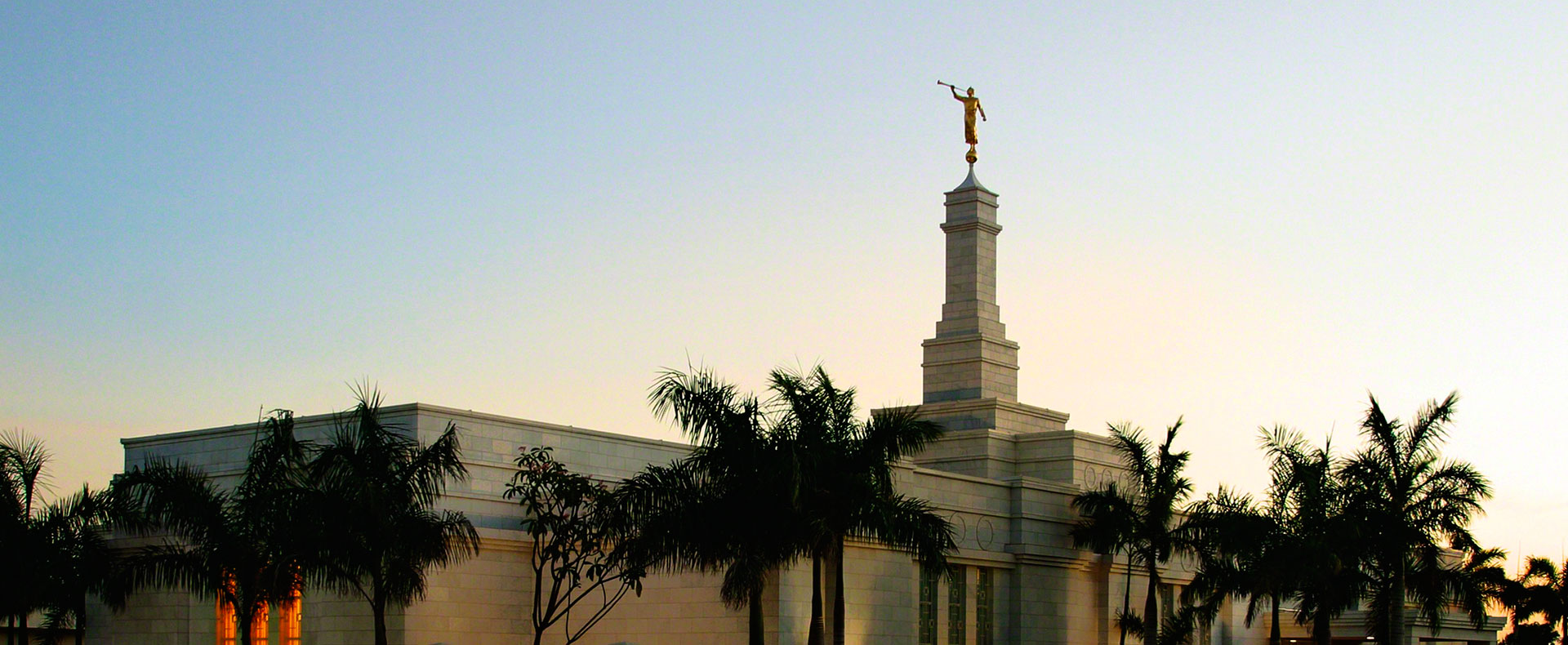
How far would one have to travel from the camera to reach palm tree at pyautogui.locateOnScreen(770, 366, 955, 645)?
29438 mm

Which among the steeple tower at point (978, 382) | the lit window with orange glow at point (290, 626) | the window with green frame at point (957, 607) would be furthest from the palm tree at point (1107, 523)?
the lit window with orange glow at point (290, 626)

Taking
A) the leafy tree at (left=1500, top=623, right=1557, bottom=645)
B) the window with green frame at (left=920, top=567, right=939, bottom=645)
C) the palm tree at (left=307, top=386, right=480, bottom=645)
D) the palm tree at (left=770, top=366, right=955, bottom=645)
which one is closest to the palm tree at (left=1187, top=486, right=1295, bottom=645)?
the window with green frame at (left=920, top=567, right=939, bottom=645)

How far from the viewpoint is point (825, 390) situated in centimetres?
3033

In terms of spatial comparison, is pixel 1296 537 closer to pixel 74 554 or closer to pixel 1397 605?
pixel 1397 605

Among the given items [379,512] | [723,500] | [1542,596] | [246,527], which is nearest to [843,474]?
[723,500]

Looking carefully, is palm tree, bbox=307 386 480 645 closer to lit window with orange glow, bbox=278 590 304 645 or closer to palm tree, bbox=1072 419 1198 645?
lit window with orange glow, bbox=278 590 304 645

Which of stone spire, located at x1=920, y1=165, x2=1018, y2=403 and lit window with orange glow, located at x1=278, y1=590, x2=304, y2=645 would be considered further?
stone spire, located at x1=920, y1=165, x2=1018, y2=403

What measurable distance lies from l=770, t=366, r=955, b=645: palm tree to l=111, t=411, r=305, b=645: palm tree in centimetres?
814

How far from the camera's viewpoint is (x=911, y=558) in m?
40.5

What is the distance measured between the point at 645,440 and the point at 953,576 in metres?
8.15

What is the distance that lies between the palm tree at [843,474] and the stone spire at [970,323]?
1913 centimetres

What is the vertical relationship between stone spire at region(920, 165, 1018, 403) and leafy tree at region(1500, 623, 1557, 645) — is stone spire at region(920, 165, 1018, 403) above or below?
above

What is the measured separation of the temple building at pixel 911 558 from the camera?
35938 mm

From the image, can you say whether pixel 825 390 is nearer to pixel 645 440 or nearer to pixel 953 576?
pixel 645 440
